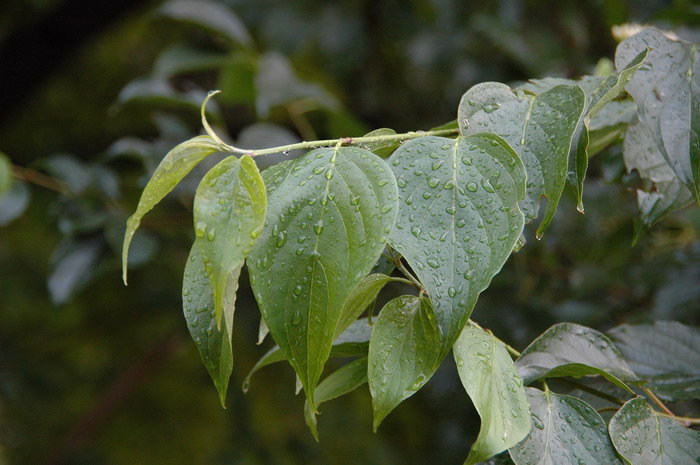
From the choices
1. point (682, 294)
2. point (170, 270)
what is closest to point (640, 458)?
point (682, 294)

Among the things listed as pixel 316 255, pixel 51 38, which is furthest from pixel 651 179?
pixel 51 38

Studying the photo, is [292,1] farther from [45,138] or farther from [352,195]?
[352,195]

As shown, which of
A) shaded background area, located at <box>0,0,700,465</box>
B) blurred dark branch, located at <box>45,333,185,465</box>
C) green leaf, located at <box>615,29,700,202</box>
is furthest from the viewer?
blurred dark branch, located at <box>45,333,185,465</box>

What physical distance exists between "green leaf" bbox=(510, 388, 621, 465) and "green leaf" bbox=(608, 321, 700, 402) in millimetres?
133


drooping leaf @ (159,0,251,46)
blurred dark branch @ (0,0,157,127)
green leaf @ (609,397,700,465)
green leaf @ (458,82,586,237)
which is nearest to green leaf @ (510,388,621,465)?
green leaf @ (609,397,700,465)

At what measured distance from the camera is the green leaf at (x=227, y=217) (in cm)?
29

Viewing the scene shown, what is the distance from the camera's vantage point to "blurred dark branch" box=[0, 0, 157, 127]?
1315mm

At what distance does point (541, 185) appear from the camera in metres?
0.35

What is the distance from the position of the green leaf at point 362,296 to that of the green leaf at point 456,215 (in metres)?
0.06

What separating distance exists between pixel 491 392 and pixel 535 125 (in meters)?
0.17

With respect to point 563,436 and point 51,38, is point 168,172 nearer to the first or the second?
point 563,436

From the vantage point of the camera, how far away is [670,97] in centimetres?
41

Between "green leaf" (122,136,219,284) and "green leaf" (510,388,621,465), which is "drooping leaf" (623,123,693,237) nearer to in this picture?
"green leaf" (510,388,621,465)

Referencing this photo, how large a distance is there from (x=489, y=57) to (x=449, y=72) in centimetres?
11
